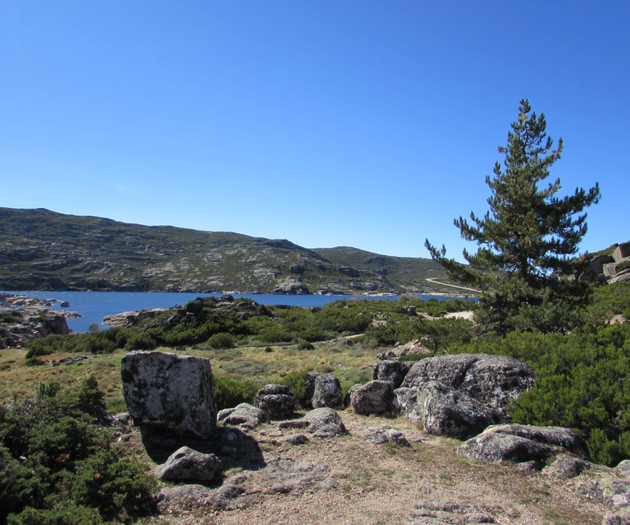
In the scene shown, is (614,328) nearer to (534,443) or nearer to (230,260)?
(534,443)

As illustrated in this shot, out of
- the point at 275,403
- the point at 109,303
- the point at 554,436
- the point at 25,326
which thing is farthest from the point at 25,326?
the point at 109,303

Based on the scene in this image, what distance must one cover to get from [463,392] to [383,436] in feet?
8.69

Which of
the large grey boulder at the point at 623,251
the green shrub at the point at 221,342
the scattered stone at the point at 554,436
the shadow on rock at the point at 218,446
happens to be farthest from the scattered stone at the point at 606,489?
the large grey boulder at the point at 623,251

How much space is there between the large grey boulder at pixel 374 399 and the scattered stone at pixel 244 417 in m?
2.64

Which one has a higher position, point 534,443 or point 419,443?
point 534,443

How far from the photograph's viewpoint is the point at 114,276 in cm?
16075

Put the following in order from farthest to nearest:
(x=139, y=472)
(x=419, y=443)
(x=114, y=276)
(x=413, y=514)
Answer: (x=114, y=276) → (x=419, y=443) → (x=139, y=472) → (x=413, y=514)

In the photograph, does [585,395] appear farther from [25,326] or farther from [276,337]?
[25,326]

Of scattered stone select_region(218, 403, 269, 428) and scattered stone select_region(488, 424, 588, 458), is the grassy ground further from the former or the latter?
scattered stone select_region(488, 424, 588, 458)

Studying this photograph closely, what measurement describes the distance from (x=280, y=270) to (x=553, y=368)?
17383cm

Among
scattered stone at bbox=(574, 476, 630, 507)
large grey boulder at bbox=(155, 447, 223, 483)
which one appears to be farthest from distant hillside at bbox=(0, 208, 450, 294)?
scattered stone at bbox=(574, 476, 630, 507)

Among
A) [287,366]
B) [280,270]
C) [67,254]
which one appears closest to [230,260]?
[280,270]

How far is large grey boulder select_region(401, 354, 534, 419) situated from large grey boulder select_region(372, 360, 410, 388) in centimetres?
99

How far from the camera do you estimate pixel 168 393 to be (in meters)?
6.91
